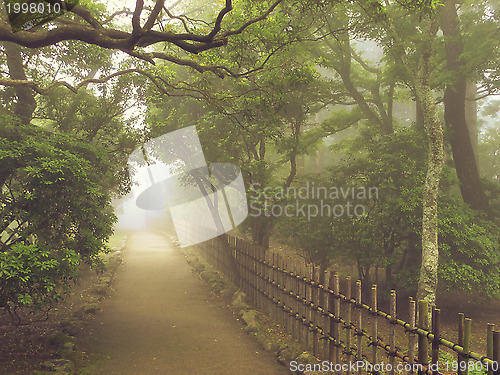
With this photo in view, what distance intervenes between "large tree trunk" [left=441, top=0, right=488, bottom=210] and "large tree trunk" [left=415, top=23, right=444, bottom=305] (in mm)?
3203

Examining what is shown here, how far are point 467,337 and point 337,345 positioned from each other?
2.67 meters

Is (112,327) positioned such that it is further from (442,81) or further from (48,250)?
(442,81)

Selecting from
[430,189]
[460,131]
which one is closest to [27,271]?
[430,189]

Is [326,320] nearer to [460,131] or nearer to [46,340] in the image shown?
[46,340]

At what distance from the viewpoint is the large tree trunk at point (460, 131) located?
11.6 meters

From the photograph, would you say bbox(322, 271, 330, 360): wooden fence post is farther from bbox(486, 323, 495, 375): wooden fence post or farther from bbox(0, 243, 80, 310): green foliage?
bbox(0, 243, 80, 310): green foliage

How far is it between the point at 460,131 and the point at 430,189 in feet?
15.8

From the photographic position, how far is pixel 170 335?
319 inches

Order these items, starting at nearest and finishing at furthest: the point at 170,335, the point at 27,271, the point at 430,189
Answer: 1. the point at 27,271
2. the point at 170,335
3. the point at 430,189

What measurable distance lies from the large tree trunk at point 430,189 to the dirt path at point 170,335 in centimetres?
388

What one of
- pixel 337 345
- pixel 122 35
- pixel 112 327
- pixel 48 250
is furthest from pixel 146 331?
pixel 122 35

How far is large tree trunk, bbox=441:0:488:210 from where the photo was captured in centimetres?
1162

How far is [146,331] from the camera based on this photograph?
8.34 metres

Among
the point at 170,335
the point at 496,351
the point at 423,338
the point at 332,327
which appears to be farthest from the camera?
the point at 170,335
